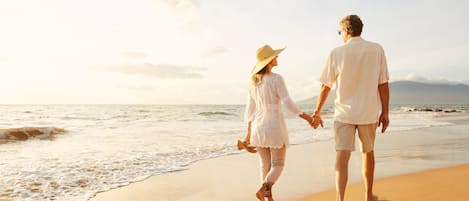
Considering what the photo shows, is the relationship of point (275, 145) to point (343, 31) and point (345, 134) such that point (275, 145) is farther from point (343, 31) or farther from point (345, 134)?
point (343, 31)

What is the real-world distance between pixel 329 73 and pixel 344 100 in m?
0.30

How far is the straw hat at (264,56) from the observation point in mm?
3777

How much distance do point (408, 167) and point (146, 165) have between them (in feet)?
15.7

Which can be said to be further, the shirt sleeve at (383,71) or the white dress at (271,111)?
the white dress at (271,111)

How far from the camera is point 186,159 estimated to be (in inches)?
304

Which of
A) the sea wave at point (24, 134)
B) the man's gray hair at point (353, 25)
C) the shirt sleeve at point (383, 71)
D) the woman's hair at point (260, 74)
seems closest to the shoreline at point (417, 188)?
the shirt sleeve at point (383, 71)

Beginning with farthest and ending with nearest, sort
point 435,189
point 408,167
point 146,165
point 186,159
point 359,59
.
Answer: point 186,159 → point 146,165 → point 408,167 → point 435,189 → point 359,59

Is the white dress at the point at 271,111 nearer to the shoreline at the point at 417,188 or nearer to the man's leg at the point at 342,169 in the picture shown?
the man's leg at the point at 342,169

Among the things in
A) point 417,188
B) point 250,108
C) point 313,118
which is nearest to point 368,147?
point 313,118

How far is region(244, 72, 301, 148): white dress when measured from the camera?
3729mm

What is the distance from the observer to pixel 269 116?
3799 mm

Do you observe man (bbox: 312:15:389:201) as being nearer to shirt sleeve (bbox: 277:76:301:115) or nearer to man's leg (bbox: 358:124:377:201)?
man's leg (bbox: 358:124:377:201)

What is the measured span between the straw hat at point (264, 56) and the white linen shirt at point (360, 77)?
0.67 m

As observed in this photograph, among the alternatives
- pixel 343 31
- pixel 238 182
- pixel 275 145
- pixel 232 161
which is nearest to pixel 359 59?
pixel 343 31
